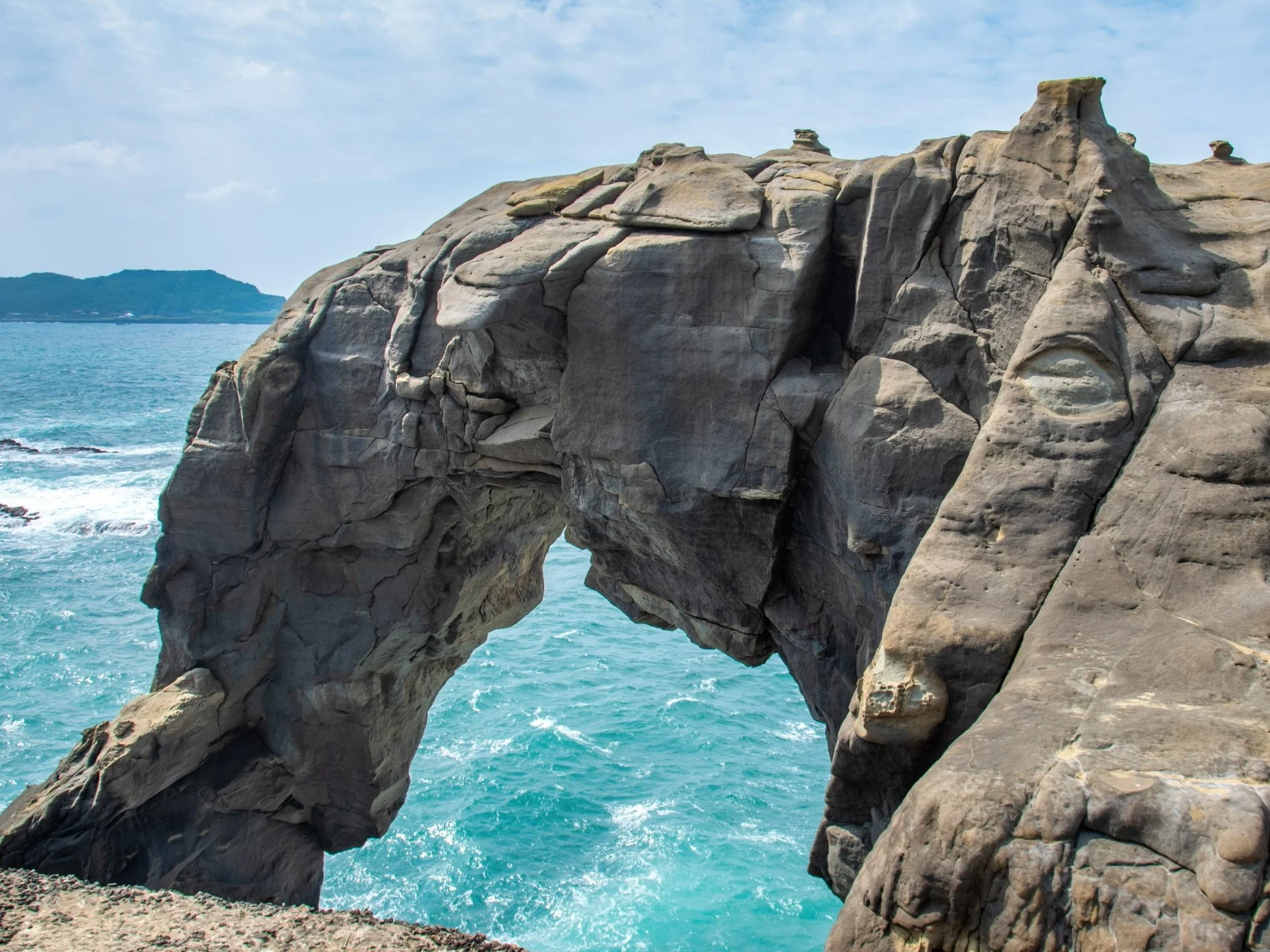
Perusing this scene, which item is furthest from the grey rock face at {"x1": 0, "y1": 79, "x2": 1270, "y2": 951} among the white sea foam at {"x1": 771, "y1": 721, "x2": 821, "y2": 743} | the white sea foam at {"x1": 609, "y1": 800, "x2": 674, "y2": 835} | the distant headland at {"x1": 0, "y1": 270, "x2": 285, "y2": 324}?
the distant headland at {"x1": 0, "y1": 270, "x2": 285, "y2": 324}

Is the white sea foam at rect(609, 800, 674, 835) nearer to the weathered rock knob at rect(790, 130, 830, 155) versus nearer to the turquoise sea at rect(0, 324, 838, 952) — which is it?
the turquoise sea at rect(0, 324, 838, 952)

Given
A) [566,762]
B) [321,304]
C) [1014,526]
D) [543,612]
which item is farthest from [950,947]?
[543,612]

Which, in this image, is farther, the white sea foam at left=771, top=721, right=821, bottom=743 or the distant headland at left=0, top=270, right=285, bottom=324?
the distant headland at left=0, top=270, right=285, bottom=324

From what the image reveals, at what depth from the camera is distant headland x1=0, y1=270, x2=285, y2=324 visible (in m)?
147

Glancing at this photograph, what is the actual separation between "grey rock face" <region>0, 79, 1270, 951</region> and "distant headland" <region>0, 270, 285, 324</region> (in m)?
149

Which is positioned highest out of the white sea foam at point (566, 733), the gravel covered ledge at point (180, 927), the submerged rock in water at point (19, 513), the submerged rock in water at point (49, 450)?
the gravel covered ledge at point (180, 927)

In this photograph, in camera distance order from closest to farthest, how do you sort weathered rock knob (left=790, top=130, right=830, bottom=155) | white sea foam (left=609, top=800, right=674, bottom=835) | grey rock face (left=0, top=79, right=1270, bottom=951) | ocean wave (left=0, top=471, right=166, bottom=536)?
grey rock face (left=0, top=79, right=1270, bottom=951), weathered rock knob (left=790, top=130, right=830, bottom=155), white sea foam (left=609, top=800, right=674, bottom=835), ocean wave (left=0, top=471, right=166, bottom=536)

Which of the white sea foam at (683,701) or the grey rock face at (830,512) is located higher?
the grey rock face at (830,512)

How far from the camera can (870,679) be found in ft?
18.6

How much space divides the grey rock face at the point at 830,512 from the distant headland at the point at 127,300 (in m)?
149

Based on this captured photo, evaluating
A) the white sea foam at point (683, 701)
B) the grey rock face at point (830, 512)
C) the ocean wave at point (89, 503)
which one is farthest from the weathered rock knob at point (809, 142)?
the ocean wave at point (89, 503)

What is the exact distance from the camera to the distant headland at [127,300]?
147 meters

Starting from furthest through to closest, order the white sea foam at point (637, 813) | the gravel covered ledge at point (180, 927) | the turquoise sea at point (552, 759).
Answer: the white sea foam at point (637, 813) → the turquoise sea at point (552, 759) → the gravel covered ledge at point (180, 927)

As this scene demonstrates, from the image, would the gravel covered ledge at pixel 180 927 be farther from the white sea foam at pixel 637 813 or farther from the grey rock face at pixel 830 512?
the white sea foam at pixel 637 813
